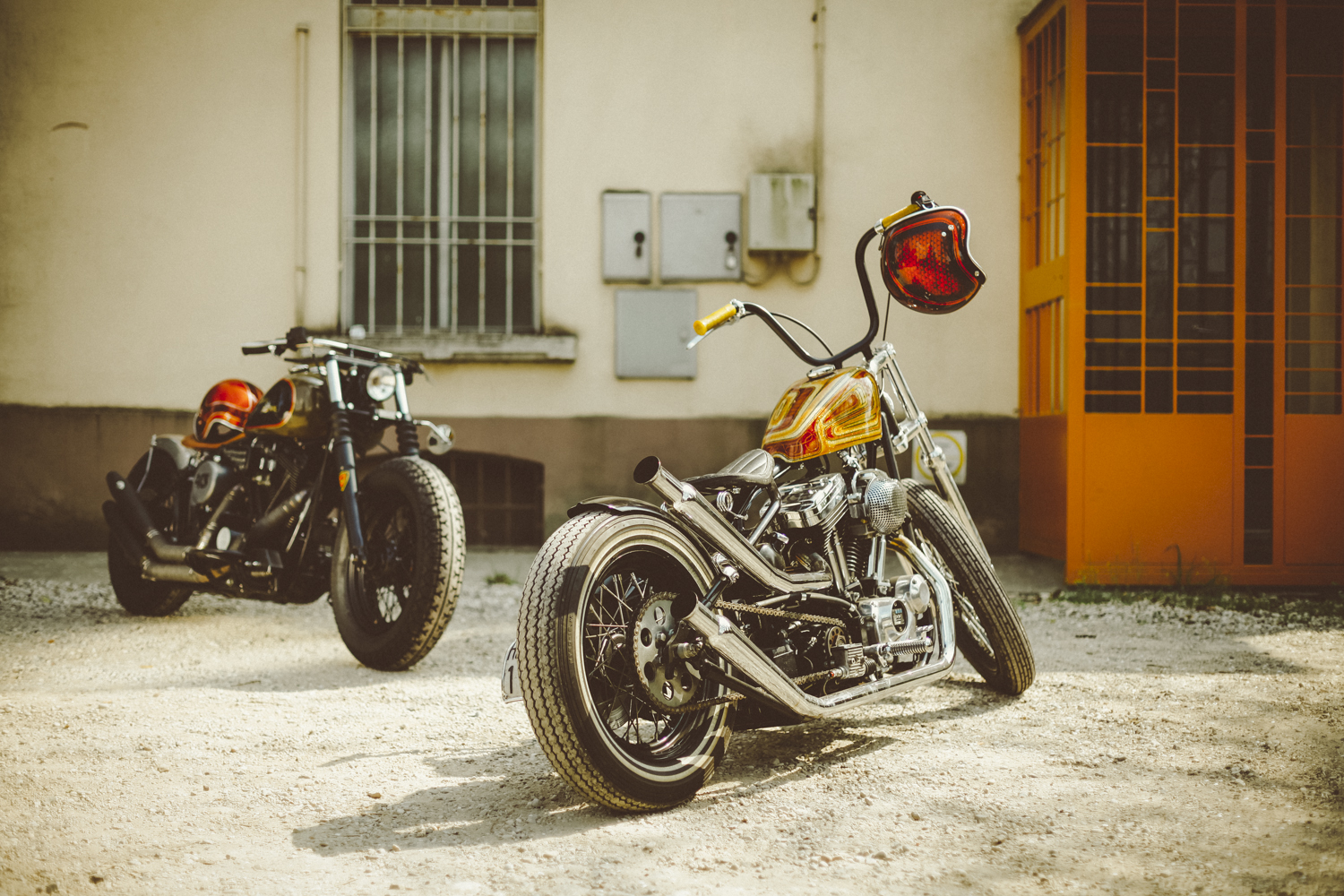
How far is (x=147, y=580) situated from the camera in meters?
4.93

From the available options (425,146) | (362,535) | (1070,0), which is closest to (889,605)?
(362,535)

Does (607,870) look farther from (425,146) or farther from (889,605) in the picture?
(425,146)

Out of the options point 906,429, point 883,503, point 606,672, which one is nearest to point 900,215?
point 906,429

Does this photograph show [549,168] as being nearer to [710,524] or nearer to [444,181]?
[444,181]

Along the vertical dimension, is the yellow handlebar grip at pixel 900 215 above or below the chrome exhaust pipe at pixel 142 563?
above

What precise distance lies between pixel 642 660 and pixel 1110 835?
1143 millimetres

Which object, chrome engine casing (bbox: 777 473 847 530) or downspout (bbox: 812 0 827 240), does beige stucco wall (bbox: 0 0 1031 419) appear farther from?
chrome engine casing (bbox: 777 473 847 530)

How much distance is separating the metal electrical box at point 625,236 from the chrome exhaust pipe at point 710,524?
Result: 4411mm

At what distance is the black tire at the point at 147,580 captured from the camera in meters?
4.95

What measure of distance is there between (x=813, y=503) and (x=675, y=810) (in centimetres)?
91

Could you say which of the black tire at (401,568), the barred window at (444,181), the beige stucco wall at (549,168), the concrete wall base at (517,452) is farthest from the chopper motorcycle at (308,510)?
the barred window at (444,181)

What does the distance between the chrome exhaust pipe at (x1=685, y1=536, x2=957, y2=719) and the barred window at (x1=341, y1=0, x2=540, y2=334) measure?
174 inches

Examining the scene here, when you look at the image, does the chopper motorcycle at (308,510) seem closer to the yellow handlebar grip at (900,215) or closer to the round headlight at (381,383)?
the round headlight at (381,383)

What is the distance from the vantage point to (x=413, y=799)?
2621mm
